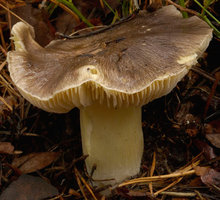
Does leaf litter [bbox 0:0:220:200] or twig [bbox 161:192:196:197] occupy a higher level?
leaf litter [bbox 0:0:220:200]

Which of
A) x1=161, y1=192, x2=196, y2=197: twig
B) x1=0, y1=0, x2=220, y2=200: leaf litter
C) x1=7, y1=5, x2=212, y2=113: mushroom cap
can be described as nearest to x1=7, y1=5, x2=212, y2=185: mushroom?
x1=7, y1=5, x2=212, y2=113: mushroom cap

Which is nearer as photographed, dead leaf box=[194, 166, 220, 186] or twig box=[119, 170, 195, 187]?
dead leaf box=[194, 166, 220, 186]

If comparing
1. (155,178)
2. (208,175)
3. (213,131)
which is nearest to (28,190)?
(155,178)

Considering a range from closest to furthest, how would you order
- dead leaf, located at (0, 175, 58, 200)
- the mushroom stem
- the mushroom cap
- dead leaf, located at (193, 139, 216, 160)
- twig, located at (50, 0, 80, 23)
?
the mushroom cap → dead leaf, located at (0, 175, 58, 200) → the mushroom stem → dead leaf, located at (193, 139, 216, 160) → twig, located at (50, 0, 80, 23)

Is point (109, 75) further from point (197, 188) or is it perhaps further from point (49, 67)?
point (197, 188)

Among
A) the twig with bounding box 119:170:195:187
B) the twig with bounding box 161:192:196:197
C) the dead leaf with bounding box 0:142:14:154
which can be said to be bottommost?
the twig with bounding box 161:192:196:197

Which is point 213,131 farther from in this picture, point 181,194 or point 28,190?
point 28,190

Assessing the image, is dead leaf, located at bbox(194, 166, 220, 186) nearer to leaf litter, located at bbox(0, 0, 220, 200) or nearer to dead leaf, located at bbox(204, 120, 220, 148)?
leaf litter, located at bbox(0, 0, 220, 200)
